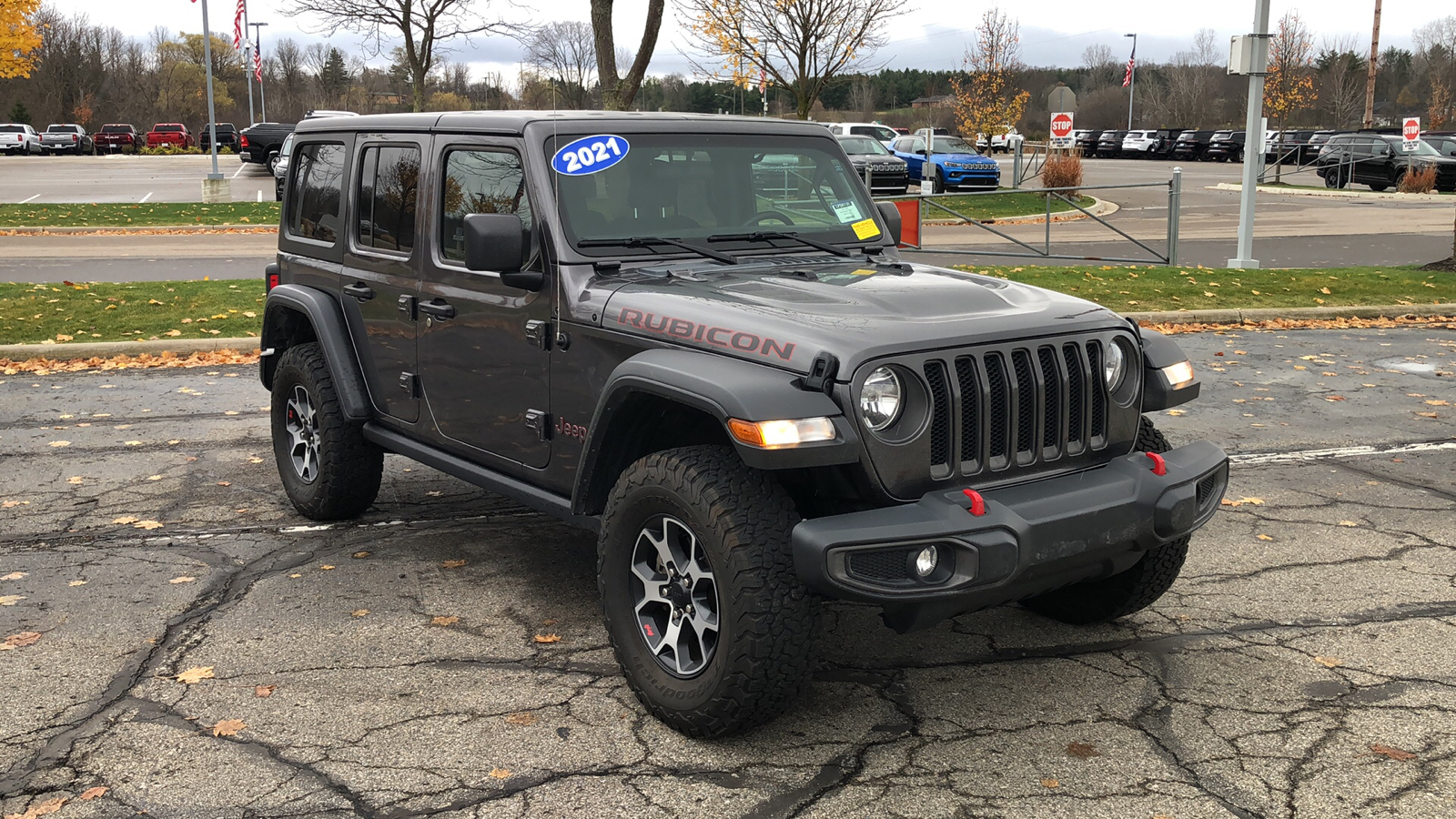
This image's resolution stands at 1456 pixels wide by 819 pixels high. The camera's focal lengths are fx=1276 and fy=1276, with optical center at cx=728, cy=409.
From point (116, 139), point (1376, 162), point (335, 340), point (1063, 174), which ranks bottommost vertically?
point (335, 340)

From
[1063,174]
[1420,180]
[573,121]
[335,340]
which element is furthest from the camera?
[1420,180]

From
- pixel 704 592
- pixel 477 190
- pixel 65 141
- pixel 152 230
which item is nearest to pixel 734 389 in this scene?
pixel 704 592

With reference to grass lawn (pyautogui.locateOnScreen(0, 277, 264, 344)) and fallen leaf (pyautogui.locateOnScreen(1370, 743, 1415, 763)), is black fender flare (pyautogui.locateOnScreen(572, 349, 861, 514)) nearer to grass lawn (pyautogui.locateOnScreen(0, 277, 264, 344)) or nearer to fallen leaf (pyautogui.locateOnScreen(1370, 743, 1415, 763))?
fallen leaf (pyautogui.locateOnScreen(1370, 743, 1415, 763))

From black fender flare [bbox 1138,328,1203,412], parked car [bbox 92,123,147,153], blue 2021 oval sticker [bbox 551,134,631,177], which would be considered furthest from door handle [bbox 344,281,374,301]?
parked car [bbox 92,123,147,153]

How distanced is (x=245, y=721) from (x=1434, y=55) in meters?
91.7

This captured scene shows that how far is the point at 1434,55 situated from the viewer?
262ft

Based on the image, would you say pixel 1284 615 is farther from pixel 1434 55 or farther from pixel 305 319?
pixel 1434 55

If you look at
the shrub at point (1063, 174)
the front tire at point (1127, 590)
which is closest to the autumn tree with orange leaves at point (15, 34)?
the shrub at point (1063, 174)

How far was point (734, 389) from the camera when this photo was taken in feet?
11.9

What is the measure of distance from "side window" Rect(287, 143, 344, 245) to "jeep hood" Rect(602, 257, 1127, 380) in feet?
7.00

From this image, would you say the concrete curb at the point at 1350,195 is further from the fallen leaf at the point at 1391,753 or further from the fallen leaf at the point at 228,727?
the fallen leaf at the point at 228,727

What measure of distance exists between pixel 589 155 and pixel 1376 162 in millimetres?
38985

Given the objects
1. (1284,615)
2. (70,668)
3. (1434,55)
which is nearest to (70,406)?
(70,668)

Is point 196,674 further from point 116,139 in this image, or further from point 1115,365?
point 116,139
